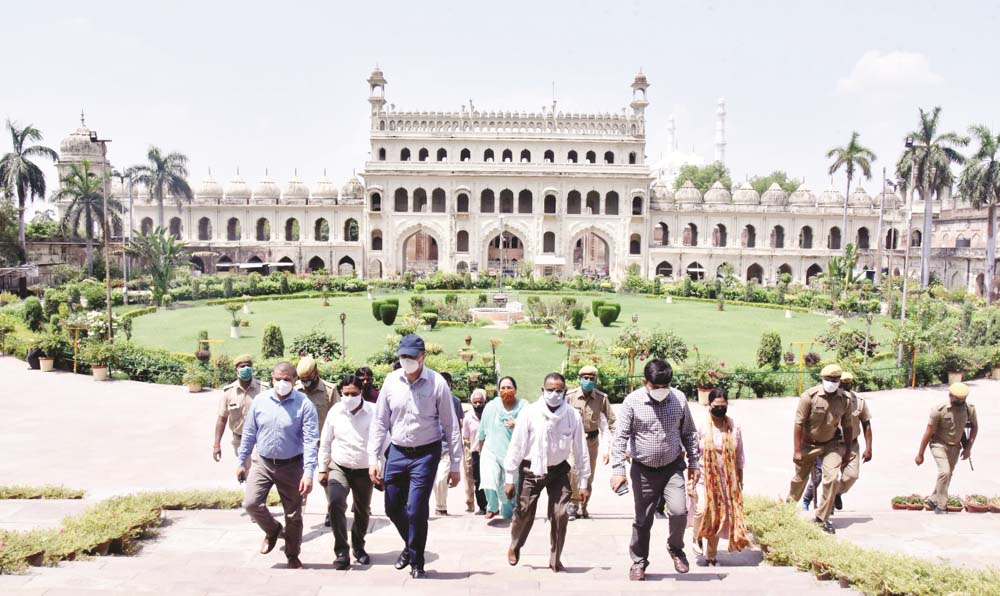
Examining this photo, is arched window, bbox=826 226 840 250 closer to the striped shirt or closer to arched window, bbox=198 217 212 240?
arched window, bbox=198 217 212 240

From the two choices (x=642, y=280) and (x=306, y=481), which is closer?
(x=306, y=481)

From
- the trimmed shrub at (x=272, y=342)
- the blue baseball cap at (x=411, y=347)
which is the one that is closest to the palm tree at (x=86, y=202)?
the trimmed shrub at (x=272, y=342)

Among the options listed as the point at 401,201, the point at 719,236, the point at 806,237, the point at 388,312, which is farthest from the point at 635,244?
the point at 388,312

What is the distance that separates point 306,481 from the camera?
530cm

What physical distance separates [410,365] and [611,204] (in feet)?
145

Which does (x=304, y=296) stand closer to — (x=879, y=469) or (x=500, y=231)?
(x=500, y=231)

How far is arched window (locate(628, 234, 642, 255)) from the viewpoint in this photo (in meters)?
47.7

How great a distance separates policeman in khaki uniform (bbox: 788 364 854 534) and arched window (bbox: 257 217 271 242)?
154ft

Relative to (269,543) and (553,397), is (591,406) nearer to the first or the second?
(553,397)

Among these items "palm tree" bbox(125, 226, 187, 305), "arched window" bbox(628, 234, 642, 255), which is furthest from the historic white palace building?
"palm tree" bbox(125, 226, 187, 305)

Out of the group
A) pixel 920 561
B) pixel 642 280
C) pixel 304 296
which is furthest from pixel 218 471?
pixel 642 280

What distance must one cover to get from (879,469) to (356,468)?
278 inches

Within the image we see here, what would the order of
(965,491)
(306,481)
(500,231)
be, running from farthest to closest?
(500,231)
(965,491)
(306,481)

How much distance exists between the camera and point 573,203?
4872cm
